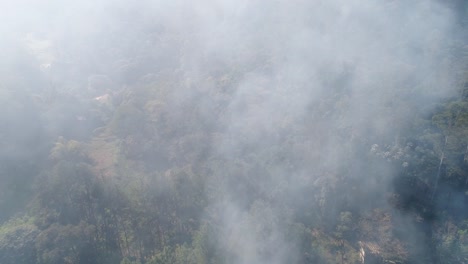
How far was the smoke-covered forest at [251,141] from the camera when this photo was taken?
582 inches

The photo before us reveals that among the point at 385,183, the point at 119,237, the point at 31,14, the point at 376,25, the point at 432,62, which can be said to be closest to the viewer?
Answer: the point at 119,237

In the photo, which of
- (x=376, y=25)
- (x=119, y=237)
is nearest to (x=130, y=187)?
(x=119, y=237)

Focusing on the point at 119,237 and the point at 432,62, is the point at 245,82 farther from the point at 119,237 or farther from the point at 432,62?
the point at 119,237

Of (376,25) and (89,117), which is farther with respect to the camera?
(376,25)

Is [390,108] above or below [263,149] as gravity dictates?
below

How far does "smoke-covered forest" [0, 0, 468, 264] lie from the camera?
48.5 feet

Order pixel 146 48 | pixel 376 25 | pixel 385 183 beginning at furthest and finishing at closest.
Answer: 1. pixel 146 48
2. pixel 376 25
3. pixel 385 183

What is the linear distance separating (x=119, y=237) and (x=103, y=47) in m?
24.3

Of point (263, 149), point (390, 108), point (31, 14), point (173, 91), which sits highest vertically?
point (31, 14)

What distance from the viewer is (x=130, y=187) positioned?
52.6 feet

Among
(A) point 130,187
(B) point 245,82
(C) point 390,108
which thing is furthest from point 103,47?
(C) point 390,108

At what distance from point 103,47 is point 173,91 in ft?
42.5

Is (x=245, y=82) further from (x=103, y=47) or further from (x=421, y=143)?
(x=103, y=47)

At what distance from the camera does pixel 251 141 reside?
20.6m
